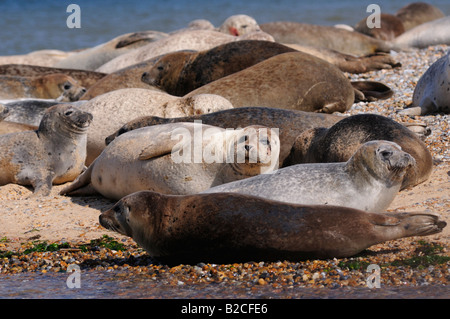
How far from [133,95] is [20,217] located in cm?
245

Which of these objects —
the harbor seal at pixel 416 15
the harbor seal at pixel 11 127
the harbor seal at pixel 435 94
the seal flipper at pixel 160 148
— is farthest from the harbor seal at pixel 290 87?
the harbor seal at pixel 416 15

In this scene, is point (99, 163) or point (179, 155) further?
point (99, 163)

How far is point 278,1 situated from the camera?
1944 inches

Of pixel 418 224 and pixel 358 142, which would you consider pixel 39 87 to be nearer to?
pixel 358 142

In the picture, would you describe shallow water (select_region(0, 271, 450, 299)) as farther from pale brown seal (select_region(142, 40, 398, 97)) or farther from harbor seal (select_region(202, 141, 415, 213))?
pale brown seal (select_region(142, 40, 398, 97))

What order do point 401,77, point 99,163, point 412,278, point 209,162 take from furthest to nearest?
1. point 401,77
2. point 99,163
3. point 209,162
4. point 412,278

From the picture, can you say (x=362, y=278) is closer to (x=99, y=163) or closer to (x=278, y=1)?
(x=99, y=163)

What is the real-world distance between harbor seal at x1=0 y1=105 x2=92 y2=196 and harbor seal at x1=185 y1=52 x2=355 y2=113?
5.03ft

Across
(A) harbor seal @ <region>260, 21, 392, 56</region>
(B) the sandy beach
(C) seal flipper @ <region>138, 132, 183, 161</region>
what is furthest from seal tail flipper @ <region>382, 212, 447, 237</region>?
(A) harbor seal @ <region>260, 21, 392, 56</region>

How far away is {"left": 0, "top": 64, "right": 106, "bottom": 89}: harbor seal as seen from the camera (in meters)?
11.2

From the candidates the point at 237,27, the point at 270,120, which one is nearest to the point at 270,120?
the point at 270,120

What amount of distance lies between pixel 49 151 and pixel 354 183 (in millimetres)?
3217

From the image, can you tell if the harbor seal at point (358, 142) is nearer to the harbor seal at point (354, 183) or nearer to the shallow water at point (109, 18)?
the harbor seal at point (354, 183)

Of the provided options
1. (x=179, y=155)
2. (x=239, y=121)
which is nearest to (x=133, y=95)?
(x=239, y=121)
